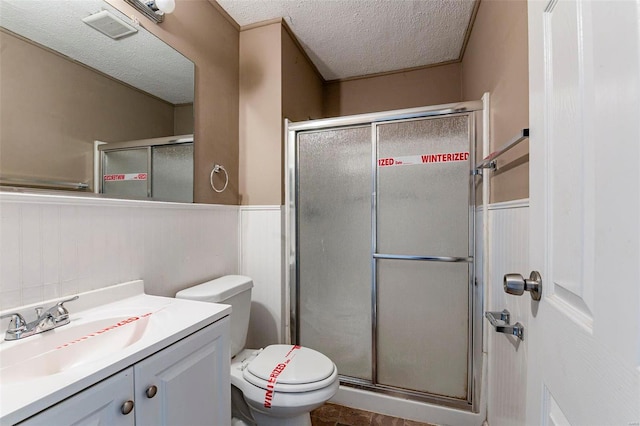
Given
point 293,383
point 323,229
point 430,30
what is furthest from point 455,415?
point 430,30

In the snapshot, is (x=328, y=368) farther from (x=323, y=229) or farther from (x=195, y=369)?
(x=323, y=229)

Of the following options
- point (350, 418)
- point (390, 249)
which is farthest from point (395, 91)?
point (350, 418)

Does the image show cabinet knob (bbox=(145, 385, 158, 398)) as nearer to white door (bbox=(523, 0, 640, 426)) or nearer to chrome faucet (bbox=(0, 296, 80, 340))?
chrome faucet (bbox=(0, 296, 80, 340))

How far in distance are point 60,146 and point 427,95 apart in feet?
7.96

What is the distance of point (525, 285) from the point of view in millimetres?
610

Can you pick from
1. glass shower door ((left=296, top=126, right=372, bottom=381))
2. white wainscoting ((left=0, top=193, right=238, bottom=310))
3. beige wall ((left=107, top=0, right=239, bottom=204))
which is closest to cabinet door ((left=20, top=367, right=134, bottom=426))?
white wainscoting ((left=0, top=193, right=238, bottom=310))

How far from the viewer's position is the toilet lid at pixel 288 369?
1176 mm

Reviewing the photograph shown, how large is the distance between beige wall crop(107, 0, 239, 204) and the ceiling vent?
128 mm

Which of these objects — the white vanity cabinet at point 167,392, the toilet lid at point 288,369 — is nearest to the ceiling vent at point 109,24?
the white vanity cabinet at point 167,392

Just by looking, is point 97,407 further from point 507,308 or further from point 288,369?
point 507,308

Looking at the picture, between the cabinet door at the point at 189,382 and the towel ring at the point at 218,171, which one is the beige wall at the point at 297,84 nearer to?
the towel ring at the point at 218,171

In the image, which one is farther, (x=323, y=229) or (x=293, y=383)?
(x=323, y=229)

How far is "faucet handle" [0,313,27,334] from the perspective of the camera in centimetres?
74

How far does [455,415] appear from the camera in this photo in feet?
4.95
